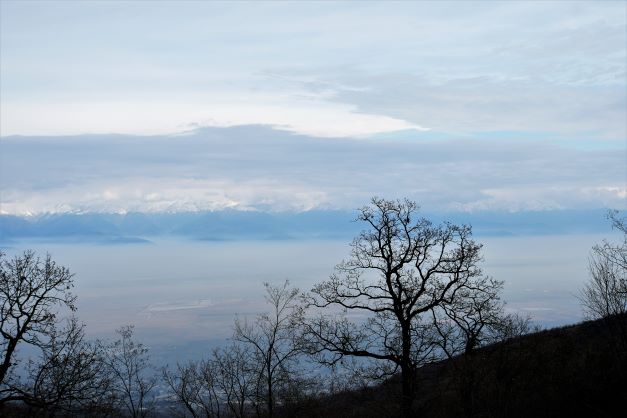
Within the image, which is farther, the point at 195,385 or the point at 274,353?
the point at 195,385

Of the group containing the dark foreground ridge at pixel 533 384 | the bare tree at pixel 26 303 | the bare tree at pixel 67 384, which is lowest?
the dark foreground ridge at pixel 533 384

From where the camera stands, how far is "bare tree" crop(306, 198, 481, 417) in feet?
95.6

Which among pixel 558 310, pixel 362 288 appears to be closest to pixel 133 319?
pixel 558 310

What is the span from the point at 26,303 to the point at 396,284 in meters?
16.4

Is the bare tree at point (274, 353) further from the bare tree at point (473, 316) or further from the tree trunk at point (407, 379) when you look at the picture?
the bare tree at point (473, 316)

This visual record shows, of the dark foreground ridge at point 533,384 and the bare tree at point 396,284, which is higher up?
the bare tree at point 396,284

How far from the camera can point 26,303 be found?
88.3 feet

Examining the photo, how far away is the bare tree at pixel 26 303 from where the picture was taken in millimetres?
26000

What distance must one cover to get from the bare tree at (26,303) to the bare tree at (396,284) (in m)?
11.4

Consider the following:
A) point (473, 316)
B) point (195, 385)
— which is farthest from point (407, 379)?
point (195, 385)

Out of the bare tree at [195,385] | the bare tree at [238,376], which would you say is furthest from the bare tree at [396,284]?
the bare tree at [195,385]

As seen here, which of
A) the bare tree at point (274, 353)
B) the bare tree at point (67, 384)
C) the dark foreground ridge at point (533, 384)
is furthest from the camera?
the bare tree at point (274, 353)

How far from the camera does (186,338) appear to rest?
445ft

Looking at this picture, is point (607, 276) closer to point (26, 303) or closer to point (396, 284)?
point (396, 284)
